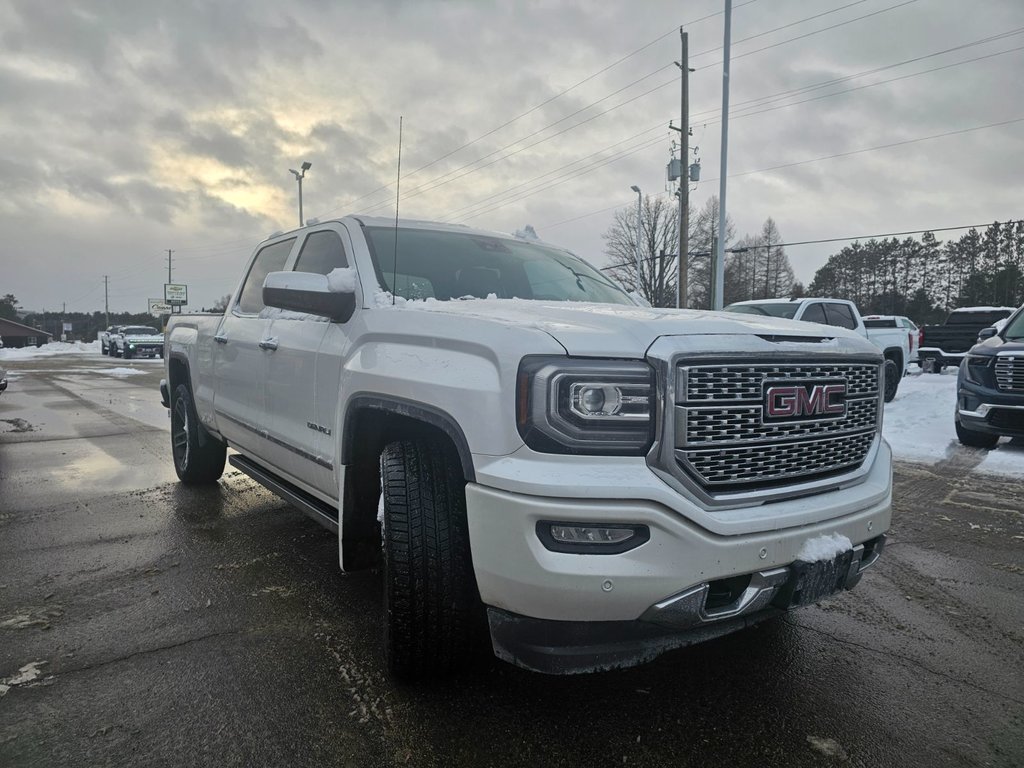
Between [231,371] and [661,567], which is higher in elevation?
[231,371]

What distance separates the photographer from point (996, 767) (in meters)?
1.97

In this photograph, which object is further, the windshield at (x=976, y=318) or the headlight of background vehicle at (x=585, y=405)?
the windshield at (x=976, y=318)

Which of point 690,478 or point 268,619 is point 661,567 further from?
point 268,619

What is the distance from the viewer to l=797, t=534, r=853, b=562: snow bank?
2080mm

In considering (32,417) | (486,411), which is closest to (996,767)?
(486,411)

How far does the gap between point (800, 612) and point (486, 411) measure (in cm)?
204

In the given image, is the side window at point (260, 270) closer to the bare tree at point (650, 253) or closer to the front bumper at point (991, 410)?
the front bumper at point (991, 410)

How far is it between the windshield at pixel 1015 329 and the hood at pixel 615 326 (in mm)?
6345

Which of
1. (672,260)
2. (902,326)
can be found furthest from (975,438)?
(672,260)

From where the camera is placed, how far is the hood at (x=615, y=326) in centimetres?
198

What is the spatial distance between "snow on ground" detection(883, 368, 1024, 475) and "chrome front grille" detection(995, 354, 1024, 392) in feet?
2.39

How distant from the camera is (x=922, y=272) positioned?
221 ft

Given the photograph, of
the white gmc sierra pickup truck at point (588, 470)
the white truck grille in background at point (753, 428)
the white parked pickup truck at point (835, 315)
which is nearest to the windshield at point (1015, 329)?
the white parked pickup truck at point (835, 315)

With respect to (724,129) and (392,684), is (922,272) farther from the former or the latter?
(392,684)
